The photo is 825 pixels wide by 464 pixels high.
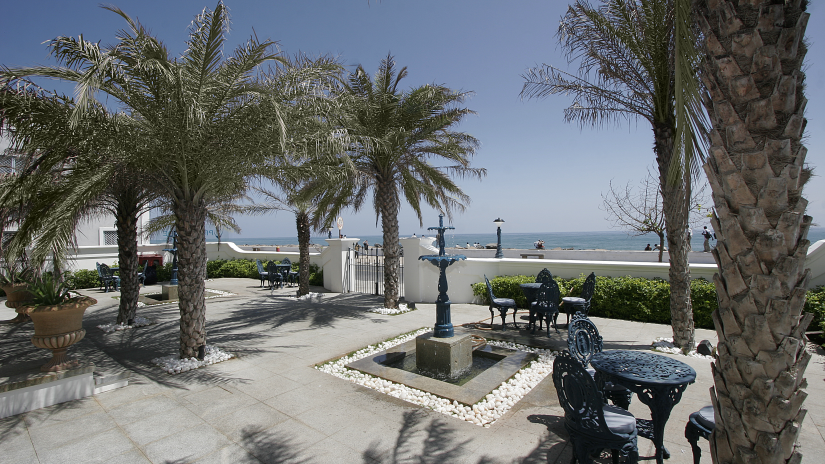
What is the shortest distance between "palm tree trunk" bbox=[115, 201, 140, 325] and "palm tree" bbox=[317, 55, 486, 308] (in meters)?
4.74

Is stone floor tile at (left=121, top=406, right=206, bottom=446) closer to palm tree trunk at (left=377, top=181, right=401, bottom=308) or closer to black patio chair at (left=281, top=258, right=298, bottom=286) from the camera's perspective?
palm tree trunk at (left=377, top=181, right=401, bottom=308)

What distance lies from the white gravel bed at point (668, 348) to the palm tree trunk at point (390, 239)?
627cm

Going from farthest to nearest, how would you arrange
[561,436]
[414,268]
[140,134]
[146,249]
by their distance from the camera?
[146,249] < [414,268] < [140,134] < [561,436]

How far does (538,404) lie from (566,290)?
19.5ft

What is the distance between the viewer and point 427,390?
527 cm

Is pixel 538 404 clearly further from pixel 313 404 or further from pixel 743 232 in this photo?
pixel 743 232

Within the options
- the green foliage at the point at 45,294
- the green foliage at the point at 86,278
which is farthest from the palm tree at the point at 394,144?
the green foliage at the point at 86,278

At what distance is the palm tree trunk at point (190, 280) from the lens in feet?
21.7

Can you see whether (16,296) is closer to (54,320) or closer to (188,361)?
(54,320)

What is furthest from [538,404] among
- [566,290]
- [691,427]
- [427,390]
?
[566,290]

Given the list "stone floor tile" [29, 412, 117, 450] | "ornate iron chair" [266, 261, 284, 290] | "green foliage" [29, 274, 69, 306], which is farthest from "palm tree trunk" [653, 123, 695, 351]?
"ornate iron chair" [266, 261, 284, 290]

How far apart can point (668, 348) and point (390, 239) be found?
7091 millimetres

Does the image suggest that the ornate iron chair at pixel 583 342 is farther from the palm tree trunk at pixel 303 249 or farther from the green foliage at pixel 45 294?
the palm tree trunk at pixel 303 249

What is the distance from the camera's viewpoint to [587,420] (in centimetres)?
308
